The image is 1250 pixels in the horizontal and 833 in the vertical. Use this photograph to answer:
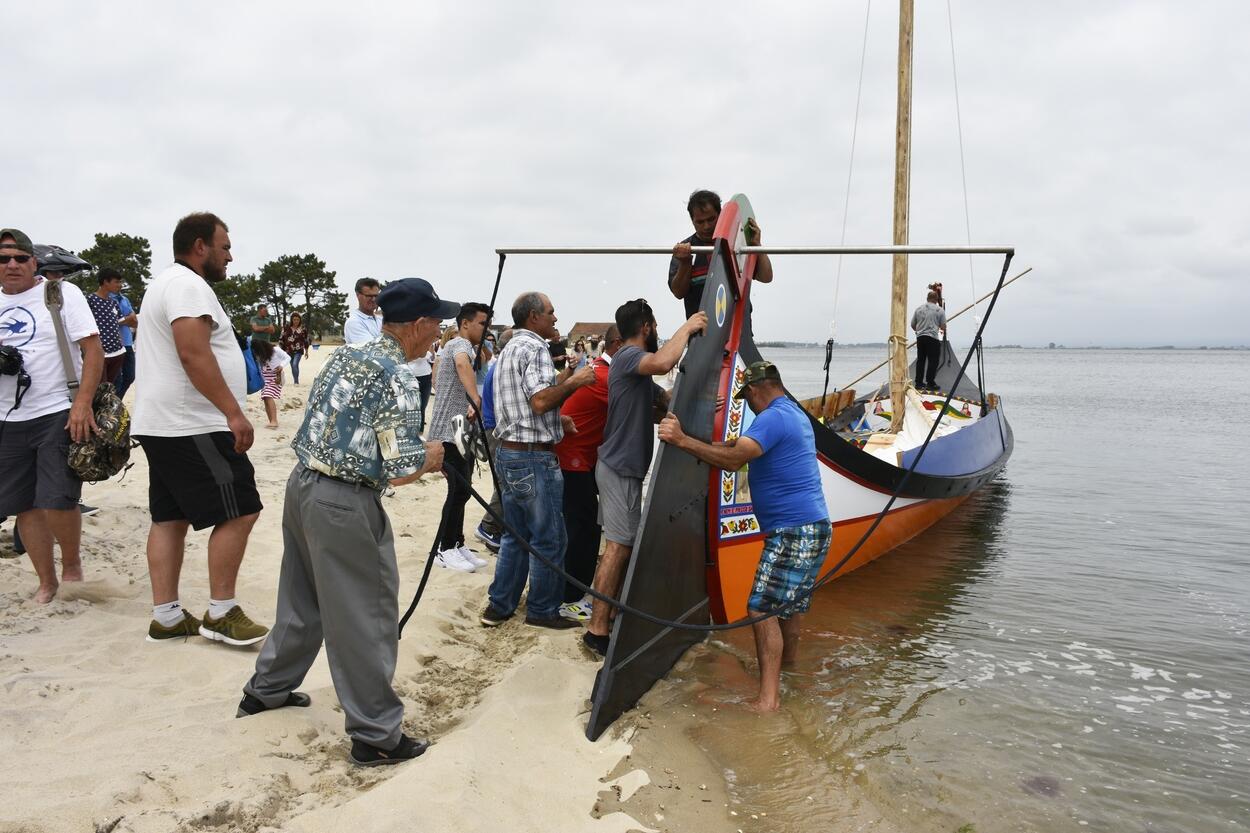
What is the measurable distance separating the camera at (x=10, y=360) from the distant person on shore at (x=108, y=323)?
2.53 meters

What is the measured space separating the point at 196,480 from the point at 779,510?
2813 mm

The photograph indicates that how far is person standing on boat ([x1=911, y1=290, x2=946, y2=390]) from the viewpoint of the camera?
12.9 meters

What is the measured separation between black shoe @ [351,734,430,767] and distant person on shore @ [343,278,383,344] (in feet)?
14.3

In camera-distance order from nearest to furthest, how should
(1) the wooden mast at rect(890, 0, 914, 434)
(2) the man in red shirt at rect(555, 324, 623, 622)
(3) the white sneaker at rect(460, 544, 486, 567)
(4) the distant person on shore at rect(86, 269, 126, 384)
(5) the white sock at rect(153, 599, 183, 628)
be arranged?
(5) the white sock at rect(153, 599, 183, 628) → (2) the man in red shirt at rect(555, 324, 623, 622) → (3) the white sneaker at rect(460, 544, 486, 567) → (4) the distant person on shore at rect(86, 269, 126, 384) → (1) the wooden mast at rect(890, 0, 914, 434)

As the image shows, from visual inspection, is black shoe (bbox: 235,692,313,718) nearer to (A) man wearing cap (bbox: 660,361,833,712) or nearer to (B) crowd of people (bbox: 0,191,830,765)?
(B) crowd of people (bbox: 0,191,830,765)

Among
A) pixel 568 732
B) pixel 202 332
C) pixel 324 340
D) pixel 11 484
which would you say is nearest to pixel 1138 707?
pixel 568 732

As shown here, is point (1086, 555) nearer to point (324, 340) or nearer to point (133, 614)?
point (133, 614)

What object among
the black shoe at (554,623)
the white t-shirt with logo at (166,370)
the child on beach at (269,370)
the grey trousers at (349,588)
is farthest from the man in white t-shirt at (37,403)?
the child on beach at (269,370)

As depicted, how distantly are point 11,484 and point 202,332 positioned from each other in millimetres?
1582

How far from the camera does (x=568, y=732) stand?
3328mm

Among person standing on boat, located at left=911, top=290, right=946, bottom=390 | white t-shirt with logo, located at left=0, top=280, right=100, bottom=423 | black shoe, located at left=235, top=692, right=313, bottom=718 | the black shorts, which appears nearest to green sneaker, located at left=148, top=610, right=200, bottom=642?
the black shorts

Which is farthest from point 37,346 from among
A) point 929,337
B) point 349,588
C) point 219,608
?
point 929,337

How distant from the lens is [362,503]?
8.78 ft

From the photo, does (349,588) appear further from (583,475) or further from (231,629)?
(583,475)
